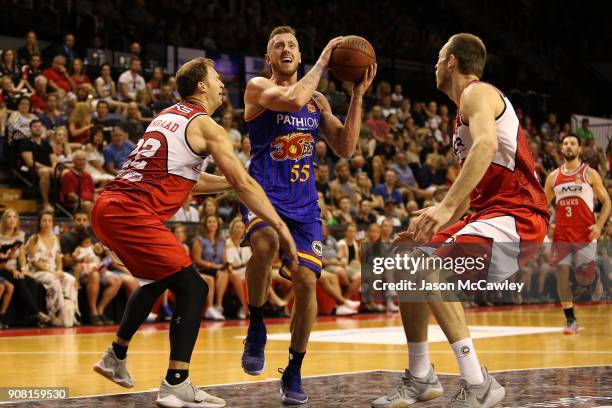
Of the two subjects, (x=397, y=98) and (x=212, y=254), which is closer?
(x=212, y=254)

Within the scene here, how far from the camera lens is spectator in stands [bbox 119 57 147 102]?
570 inches

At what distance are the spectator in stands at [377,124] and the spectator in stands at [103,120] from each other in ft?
17.9

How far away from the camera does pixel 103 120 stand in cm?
1321

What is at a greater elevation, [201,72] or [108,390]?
[201,72]

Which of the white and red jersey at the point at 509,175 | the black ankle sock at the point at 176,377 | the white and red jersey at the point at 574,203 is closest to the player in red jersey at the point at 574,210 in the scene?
the white and red jersey at the point at 574,203

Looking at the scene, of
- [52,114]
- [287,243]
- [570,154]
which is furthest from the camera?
[52,114]

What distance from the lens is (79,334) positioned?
1030cm

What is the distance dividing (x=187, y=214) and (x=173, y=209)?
24.3 feet

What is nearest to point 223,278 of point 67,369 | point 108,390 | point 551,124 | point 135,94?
point 135,94

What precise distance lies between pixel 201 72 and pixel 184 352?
1584mm

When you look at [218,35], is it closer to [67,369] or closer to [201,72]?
[67,369]

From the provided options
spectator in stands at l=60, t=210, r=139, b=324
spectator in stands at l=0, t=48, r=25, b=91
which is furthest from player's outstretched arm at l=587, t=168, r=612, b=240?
spectator in stands at l=0, t=48, r=25, b=91

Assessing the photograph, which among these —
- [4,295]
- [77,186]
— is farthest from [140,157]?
[77,186]

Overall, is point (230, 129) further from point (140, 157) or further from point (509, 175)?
point (509, 175)
